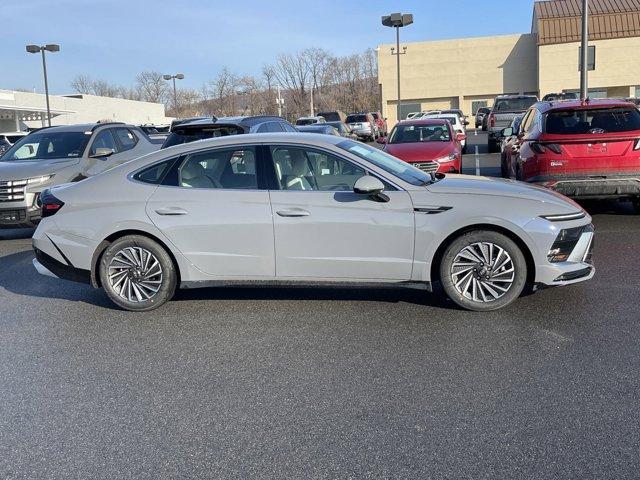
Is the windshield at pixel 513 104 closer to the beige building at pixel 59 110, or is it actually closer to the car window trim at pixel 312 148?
the car window trim at pixel 312 148

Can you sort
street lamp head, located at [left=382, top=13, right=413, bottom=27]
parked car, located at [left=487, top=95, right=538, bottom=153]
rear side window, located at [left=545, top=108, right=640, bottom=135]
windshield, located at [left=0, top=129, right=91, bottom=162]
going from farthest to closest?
street lamp head, located at [left=382, top=13, right=413, bottom=27], parked car, located at [left=487, top=95, right=538, bottom=153], windshield, located at [left=0, top=129, right=91, bottom=162], rear side window, located at [left=545, top=108, right=640, bottom=135]

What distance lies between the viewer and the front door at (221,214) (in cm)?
575

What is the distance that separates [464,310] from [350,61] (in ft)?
278

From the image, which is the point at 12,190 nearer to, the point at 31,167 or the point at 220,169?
the point at 31,167

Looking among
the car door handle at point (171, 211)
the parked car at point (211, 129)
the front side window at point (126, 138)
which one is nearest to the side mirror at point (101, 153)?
the front side window at point (126, 138)

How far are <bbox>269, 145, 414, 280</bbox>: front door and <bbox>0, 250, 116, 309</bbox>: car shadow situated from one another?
2.04 metres

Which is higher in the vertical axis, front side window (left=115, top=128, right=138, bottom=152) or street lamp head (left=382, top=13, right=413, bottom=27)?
street lamp head (left=382, top=13, right=413, bottom=27)

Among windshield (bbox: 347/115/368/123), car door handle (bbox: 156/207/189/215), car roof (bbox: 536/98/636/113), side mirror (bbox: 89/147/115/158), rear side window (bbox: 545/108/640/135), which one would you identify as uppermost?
windshield (bbox: 347/115/368/123)

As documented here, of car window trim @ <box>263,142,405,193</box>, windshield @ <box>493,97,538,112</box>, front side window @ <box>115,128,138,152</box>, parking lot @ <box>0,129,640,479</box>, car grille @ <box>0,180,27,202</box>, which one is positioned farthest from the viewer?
windshield @ <box>493,97,538,112</box>

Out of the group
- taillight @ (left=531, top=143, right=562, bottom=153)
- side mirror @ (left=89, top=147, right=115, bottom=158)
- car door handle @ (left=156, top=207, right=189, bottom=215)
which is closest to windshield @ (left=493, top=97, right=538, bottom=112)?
taillight @ (left=531, top=143, right=562, bottom=153)

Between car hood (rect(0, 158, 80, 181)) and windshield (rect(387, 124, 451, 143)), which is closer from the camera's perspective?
car hood (rect(0, 158, 80, 181))

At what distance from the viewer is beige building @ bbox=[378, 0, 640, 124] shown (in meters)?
50.1

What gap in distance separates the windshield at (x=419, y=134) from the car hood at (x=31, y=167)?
713 centimetres

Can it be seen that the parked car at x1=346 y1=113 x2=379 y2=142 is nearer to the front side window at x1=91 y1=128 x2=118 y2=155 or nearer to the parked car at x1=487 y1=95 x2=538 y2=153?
the parked car at x1=487 y1=95 x2=538 y2=153
